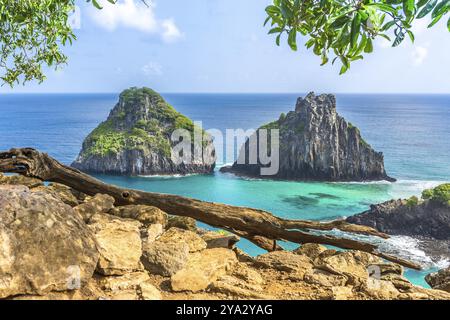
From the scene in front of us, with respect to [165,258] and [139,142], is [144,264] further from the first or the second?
[139,142]

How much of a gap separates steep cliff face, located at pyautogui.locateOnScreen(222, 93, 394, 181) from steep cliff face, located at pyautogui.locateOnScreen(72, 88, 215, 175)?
1538 centimetres

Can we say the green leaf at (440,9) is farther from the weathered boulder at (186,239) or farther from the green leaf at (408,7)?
the weathered boulder at (186,239)

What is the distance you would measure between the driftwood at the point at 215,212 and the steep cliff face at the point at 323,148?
8935cm

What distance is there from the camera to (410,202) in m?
65.5

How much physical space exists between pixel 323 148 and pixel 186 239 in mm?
92504

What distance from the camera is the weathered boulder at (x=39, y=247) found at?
14.1ft

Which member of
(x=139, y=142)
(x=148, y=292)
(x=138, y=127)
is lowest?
(x=139, y=142)

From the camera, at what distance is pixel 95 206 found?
23.0 feet

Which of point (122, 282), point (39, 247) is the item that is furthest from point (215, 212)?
point (39, 247)

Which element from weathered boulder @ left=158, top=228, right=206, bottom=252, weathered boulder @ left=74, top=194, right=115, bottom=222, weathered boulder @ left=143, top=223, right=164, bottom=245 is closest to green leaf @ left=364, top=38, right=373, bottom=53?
weathered boulder @ left=158, top=228, right=206, bottom=252

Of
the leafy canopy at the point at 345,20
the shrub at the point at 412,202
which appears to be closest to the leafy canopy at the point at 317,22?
the leafy canopy at the point at 345,20

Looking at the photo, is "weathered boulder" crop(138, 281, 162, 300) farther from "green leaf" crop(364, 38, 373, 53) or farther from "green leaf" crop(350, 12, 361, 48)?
"green leaf" crop(364, 38, 373, 53)

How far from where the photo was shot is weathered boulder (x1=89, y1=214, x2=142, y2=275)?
16.8 feet
